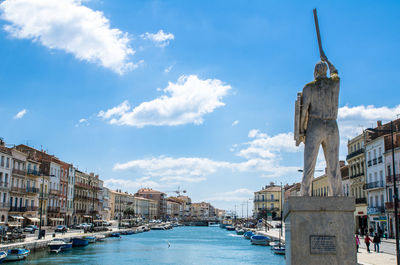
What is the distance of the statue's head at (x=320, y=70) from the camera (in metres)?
9.48

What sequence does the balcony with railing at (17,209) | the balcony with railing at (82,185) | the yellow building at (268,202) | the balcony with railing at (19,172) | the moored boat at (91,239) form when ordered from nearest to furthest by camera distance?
the balcony with railing at (17,209) → the balcony with railing at (19,172) → the moored boat at (91,239) → the balcony with railing at (82,185) → the yellow building at (268,202)

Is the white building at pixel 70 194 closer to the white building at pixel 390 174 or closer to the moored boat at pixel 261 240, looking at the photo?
the moored boat at pixel 261 240

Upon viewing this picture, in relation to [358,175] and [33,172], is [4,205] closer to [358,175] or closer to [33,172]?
[33,172]

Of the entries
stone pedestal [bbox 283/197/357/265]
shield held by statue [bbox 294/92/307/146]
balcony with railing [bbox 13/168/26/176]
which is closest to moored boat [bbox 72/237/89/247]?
balcony with railing [bbox 13/168/26/176]

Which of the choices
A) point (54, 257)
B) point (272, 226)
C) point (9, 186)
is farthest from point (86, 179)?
point (54, 257)

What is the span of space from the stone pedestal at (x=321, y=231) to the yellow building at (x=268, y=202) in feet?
426

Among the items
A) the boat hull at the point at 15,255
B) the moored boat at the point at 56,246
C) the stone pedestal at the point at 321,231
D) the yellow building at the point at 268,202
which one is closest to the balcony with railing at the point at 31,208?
the moored boat at the point at 56,246

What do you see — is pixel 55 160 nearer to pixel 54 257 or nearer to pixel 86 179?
pixel 86 179

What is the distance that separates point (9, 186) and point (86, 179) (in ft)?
125

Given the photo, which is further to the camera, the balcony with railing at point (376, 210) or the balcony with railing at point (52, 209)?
the balcony with railing at point (52, 209)

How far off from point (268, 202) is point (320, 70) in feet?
440

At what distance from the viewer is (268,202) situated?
13975 centimetres

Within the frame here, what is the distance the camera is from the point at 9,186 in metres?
55.6

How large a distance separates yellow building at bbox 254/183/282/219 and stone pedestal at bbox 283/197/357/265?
130 meters
